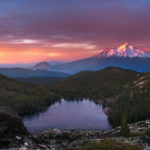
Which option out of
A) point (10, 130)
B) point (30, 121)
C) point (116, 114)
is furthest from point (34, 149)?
point (116, 114)

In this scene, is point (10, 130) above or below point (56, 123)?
above

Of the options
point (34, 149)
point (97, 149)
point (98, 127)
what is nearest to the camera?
point (97, 149)

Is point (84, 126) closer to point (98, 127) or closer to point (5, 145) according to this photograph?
point (98, 127)

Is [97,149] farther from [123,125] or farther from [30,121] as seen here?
[30,121]

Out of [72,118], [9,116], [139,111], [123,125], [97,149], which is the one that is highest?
[97,149]

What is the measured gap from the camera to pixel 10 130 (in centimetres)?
3453

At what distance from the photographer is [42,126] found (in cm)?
14125

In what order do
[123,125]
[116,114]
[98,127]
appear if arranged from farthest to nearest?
[116,114] → [98,127] → [123,125]

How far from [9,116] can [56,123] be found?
389 feet

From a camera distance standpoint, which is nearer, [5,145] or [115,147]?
[115,147]

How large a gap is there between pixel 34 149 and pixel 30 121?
455 feet

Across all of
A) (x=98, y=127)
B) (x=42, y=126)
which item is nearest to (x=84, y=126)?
(x=98, y=127)

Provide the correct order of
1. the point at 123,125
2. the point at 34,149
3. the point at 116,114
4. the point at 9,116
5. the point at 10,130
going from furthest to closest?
the point at 116,114
the point at 123,125
the point at 9,116
the point at 10,130
the point at 34,149

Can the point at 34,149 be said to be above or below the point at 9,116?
below
